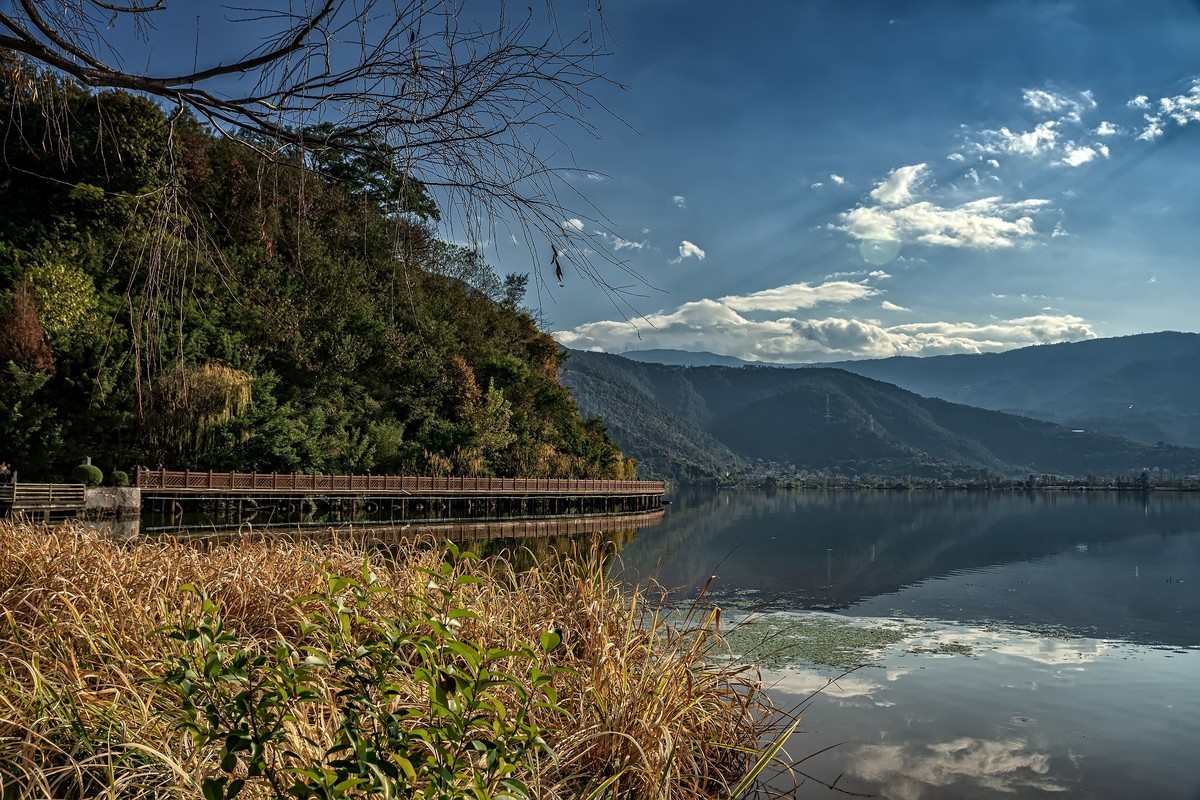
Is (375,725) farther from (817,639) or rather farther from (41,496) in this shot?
(41,496)

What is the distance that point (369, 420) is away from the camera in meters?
38.6

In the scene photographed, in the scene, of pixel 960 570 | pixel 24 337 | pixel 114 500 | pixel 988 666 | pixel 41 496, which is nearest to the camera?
pixel 988 666

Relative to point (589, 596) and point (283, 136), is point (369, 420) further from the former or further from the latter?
point (283, 136)

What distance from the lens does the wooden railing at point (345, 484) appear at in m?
26.1

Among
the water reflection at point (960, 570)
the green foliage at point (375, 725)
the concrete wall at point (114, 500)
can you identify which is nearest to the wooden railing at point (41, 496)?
the concrete wall at point (114, 500)

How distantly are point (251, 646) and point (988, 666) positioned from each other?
31.3ft

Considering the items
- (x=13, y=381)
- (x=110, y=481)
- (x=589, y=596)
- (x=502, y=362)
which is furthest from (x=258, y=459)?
(x=589, y=596)

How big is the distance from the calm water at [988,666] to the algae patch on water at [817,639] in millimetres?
95

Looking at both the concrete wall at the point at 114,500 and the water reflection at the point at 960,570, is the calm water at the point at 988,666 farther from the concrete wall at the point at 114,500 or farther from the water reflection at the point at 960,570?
the concrete wall at the point at 114,500

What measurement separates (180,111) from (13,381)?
29783 mm

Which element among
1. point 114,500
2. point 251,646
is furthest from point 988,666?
point 114,500

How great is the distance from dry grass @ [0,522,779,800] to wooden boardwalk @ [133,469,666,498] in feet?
69.8

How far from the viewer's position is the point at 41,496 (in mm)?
20688

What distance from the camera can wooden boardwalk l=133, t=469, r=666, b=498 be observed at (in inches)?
1024
